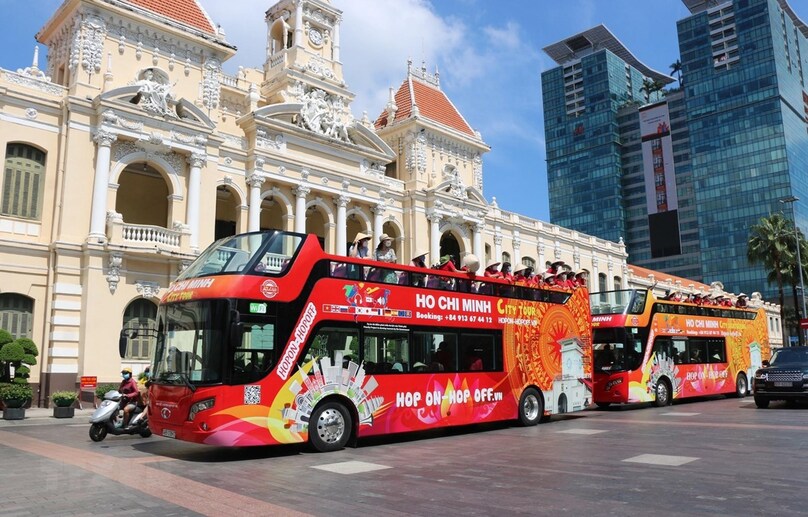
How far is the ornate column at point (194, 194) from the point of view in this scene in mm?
26422

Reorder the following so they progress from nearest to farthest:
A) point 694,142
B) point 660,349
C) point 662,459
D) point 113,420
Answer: point 662,459 < point 113,420 < point 660,349 < point 694,142

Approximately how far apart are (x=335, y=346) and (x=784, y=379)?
14576 millimetres

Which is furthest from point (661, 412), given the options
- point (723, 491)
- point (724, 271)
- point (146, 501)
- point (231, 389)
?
point (724, 271)

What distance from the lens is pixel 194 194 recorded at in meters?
26.6

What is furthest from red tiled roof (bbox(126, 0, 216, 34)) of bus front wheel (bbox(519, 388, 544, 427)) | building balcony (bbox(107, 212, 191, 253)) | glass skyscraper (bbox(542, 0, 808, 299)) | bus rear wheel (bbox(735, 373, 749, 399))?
glass skyscraper (bbox(542, 0, 808, 299))

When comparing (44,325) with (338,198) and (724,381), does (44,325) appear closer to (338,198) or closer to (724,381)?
(338,198)

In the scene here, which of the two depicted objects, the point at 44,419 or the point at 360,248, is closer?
the point at 360,248

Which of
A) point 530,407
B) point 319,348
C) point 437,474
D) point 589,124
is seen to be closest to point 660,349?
point 530,407

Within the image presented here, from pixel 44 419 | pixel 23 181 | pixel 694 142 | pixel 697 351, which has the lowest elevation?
→ pixel 44 419

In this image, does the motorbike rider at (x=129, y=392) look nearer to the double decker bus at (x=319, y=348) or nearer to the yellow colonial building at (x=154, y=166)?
the double decker bus at (x=319, y=348)

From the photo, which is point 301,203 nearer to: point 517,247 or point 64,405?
point 64,405

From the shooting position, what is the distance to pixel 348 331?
12258 millimetres

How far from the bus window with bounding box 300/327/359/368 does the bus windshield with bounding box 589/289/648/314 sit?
1177 cm

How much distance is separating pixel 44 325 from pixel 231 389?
53.6ft
